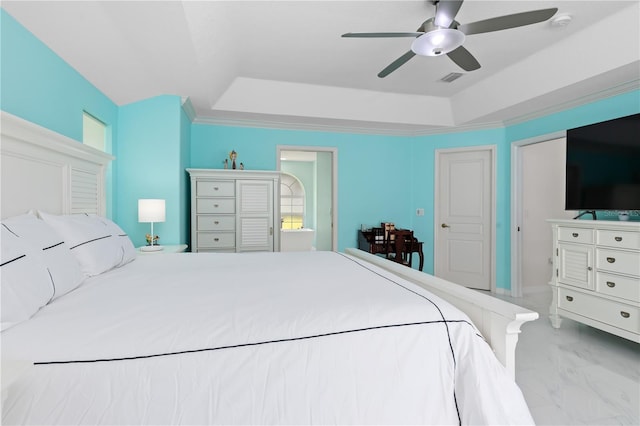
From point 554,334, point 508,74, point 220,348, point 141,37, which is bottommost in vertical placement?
point 554,334

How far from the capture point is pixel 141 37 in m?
2.39

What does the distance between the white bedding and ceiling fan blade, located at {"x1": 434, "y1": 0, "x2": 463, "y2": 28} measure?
174 cm

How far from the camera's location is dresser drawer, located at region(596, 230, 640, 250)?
7.97 feet

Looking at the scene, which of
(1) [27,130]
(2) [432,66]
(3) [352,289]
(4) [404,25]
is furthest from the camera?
(2) [432,66]

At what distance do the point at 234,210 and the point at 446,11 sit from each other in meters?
2.97

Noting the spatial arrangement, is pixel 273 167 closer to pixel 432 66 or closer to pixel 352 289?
pixel 432 66

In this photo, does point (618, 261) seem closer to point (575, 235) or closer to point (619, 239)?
point (619, 239)

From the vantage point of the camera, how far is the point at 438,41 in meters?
2.12

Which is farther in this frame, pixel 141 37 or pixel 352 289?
→ pixel 141 37

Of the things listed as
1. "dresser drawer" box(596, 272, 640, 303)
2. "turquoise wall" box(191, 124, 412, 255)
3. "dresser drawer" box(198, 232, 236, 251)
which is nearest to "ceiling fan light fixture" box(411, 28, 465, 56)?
"dresser drawer" box(596, 272, 640, 303)

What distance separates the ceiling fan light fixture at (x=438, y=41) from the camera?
2.04 metres

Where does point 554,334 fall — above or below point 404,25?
below

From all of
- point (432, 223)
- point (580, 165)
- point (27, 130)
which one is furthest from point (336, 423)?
point (432, 223)

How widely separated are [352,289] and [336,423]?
0.54 metres
